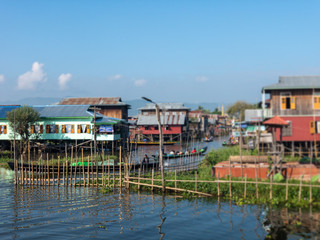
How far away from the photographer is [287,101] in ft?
105

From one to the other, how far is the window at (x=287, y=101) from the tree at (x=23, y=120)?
35703 mm

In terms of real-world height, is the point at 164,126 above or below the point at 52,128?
above

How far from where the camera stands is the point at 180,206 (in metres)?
19.3

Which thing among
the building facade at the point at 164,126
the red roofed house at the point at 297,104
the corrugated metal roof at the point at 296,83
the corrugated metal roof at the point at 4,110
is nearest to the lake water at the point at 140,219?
the red roofed house at the point at 297,104

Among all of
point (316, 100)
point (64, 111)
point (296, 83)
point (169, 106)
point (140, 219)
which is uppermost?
point (169, 106)

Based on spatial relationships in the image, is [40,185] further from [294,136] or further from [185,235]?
[294,136]

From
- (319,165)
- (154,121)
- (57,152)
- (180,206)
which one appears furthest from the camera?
(154,121)

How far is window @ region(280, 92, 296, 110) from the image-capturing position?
31719 millimetres

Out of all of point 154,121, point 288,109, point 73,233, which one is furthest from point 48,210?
point 154,121

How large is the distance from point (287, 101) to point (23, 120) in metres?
36.4

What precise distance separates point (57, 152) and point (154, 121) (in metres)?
24.2

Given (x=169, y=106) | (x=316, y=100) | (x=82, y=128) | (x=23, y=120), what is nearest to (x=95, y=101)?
(x=82, y=128)

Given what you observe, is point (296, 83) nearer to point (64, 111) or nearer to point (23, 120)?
point (64, 111)

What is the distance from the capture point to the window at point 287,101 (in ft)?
104
